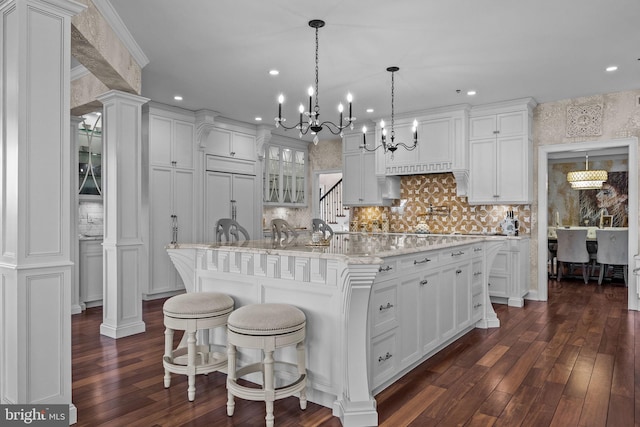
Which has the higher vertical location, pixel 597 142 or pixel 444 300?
pixel 597 142

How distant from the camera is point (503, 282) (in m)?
5.48

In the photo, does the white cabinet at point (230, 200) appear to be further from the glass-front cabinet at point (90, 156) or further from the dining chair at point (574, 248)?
the dining chair at point (574, 248)

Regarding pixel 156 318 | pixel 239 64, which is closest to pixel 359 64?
pixel 239 64

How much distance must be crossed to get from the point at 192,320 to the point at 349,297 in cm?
103

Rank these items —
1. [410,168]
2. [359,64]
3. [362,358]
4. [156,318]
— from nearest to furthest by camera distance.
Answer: [362,358] < [359,64] < [156,318] < [410,168]

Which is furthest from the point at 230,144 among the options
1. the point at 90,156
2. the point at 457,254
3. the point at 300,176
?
the point at 457,254

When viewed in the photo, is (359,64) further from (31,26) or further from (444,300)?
(31,26)

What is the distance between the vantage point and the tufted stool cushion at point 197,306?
2.62 m

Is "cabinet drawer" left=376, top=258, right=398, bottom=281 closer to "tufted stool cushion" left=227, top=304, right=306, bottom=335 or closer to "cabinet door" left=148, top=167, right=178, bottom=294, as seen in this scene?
"tufted stool cushion" left=227, top=304, right=306, bottom=335

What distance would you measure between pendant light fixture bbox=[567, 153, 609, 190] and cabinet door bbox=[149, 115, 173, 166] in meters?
7.19

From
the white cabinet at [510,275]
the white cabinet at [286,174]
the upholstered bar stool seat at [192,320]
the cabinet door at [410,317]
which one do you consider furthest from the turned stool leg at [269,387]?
the white cabinet at [286,174]

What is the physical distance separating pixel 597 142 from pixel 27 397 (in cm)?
631

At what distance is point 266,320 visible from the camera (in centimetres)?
229

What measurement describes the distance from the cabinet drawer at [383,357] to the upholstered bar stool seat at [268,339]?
1.47 feet
